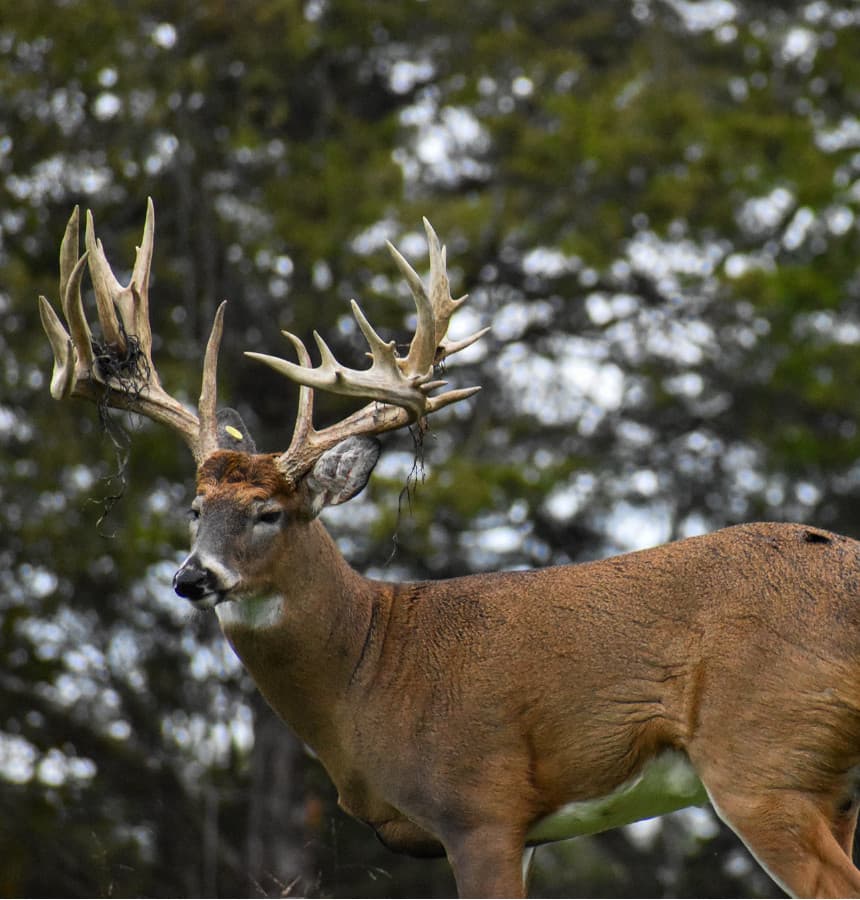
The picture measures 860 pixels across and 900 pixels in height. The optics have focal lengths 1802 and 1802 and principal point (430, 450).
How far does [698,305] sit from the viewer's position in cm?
1844

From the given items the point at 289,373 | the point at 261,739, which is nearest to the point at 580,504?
the point at 261,739

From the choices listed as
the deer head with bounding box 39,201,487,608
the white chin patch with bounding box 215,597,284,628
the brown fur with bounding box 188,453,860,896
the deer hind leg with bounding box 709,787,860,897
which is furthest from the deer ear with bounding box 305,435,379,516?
the deer hind leg with bounding box 709,787,860,897

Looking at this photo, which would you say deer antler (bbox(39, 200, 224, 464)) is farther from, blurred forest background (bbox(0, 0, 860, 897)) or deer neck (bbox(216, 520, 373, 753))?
blurred forest background (bbox(0, 0, 860, 897))

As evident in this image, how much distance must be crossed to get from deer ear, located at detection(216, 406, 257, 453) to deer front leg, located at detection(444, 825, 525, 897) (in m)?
2.04

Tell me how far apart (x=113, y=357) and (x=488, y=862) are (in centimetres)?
286

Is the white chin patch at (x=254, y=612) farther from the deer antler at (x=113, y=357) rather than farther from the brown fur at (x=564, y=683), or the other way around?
the deer antler at (x=113, y=357)

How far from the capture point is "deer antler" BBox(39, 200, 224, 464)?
7.80 metres

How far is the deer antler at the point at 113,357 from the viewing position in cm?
780

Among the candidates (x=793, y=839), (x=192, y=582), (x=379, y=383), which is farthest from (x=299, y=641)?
(x=793, y=839)

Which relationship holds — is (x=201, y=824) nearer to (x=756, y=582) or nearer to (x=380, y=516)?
(x=380, y=516)

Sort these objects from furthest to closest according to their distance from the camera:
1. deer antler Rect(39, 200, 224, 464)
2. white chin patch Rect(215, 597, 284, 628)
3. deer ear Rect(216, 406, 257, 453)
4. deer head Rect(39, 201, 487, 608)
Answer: deer ear Rect(216, 406, 257, 453) < deer antler Rect(39, 200, 224, 464) < white chin patch Rect(215, 597, 284, 628) < deer head Rect(39, 201, 487, 608)

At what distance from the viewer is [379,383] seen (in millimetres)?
7312

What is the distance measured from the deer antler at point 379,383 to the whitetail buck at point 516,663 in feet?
0.04

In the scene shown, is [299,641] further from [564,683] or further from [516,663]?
[564,683]
